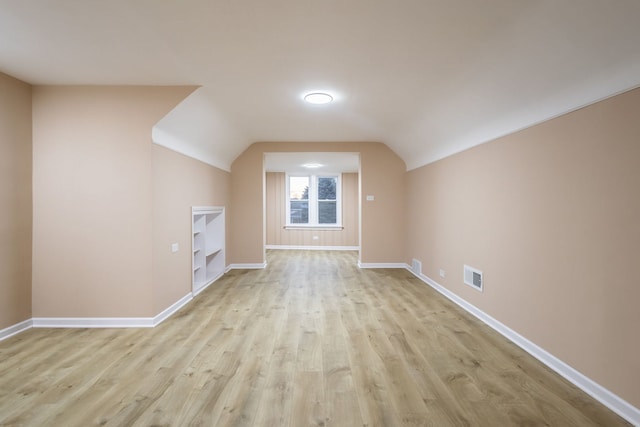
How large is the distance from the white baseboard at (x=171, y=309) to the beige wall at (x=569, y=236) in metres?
3.74

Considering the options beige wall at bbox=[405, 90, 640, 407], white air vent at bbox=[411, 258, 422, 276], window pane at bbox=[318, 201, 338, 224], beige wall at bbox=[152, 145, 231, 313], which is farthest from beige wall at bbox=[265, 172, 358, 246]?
beige wall at bbox=[405, 90, 640, 407]

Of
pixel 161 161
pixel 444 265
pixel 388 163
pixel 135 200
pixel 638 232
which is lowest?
pixel 444 265

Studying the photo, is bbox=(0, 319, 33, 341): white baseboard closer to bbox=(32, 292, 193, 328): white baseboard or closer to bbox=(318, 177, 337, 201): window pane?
bbox=(32, 292, 193, 328): white baseboard

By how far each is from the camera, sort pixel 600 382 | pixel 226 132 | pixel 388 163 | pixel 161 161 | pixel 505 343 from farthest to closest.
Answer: pixel 388 163
pixel 226 132
pixel 161 161
pixel 505 343
pixel 600 382

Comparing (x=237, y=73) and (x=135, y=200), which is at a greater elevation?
(x=237, y=73)

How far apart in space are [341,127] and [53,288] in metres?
4.35

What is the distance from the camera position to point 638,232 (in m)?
1.72

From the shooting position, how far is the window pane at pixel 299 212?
945 cm

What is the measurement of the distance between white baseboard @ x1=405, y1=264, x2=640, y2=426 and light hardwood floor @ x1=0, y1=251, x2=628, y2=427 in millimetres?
66

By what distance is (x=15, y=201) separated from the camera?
2.90 metres

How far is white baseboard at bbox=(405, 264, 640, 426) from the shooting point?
1759 millimetres

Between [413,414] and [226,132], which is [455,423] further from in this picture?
[226,132]

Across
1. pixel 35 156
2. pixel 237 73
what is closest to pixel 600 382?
pixel 237 73

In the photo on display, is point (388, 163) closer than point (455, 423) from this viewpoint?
No
